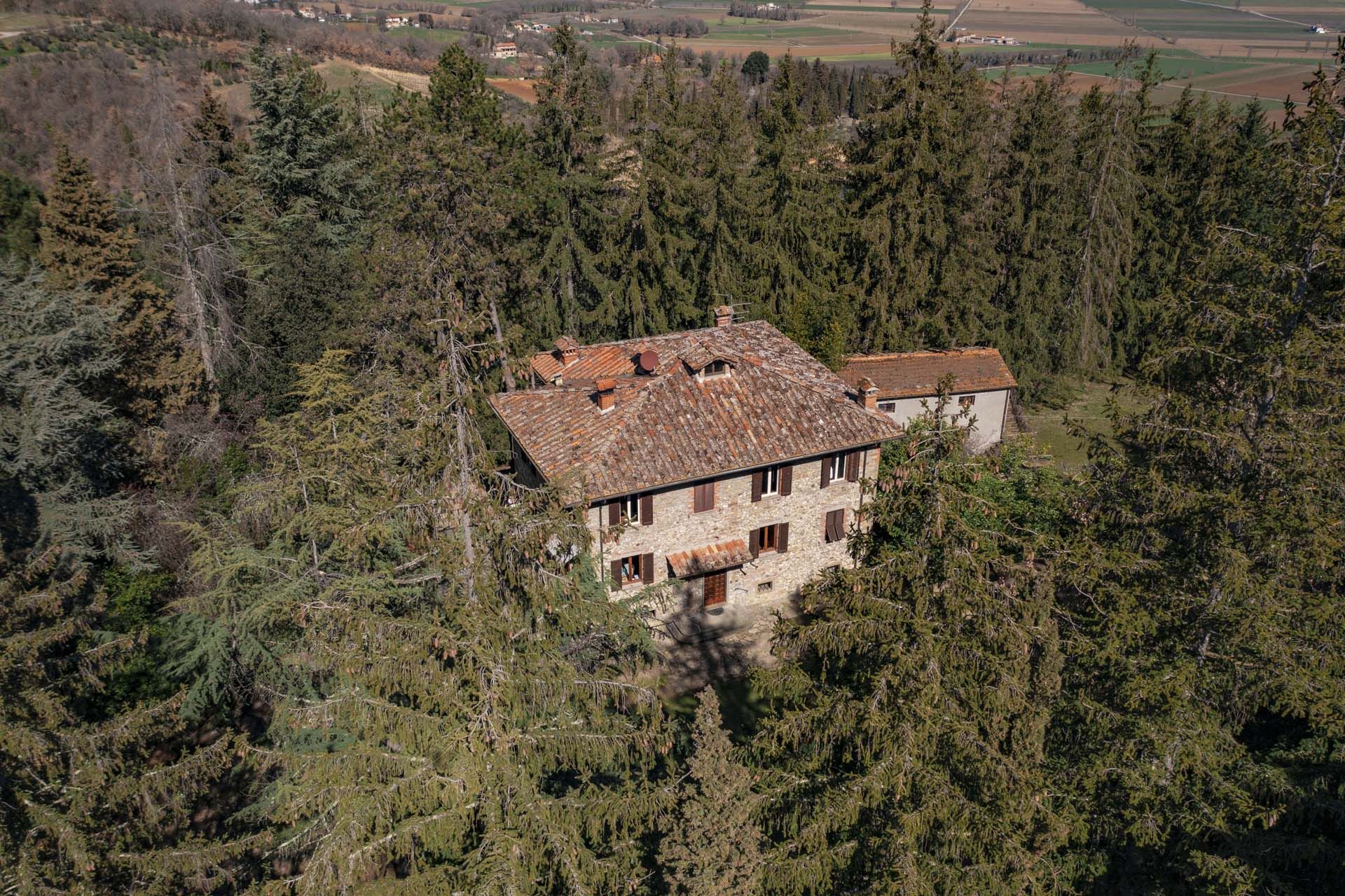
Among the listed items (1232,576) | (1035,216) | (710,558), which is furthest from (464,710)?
(1035,216)

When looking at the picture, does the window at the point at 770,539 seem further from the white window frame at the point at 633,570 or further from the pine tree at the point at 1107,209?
the pine tree at the point at 1107,209

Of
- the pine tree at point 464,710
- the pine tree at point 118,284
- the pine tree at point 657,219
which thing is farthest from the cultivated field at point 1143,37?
the pine tree at point 464,710

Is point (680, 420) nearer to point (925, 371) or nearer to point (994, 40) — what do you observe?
point (925, 371)

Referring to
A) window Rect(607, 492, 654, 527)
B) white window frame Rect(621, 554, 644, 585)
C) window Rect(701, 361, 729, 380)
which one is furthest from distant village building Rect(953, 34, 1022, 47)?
white window frame Rect(621, 554, 644, 585)

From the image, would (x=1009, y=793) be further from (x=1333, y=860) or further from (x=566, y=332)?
(x=566, y=332)

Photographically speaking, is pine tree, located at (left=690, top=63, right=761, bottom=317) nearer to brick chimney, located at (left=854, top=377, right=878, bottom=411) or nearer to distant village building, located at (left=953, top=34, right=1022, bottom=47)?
brick chimney, located at (left=854, top=377, right=878, bottom=411)
